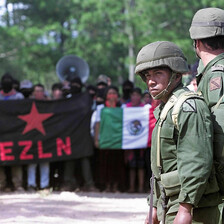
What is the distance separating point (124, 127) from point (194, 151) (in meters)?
7.73

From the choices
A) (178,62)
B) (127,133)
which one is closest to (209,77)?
(178,62)

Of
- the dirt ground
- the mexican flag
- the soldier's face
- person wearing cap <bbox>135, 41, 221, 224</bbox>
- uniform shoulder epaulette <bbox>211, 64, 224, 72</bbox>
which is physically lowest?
the dirt ground

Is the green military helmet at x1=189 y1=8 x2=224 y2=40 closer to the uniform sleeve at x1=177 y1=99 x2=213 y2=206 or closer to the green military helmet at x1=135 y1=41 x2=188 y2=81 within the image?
the green military helmet at x1=135 y1=41 x2=188 y2=81

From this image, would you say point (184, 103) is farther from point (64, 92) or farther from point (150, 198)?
point (64, 92)

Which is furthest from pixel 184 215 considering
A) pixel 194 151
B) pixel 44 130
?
pixel 44 130

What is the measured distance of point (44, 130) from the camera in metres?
11.0

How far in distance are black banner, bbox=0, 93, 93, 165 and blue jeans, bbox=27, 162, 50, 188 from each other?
0.14 meters

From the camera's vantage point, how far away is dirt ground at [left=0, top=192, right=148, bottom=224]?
7.75 metres

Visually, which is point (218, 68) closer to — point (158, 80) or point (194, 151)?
point (158, 80)

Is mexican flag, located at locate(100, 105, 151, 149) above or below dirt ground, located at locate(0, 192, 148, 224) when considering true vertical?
above

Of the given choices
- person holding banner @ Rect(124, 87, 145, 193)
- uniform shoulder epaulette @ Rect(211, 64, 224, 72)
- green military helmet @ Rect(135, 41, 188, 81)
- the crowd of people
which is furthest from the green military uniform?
person holding banner @ Rect(124, 87, 145, 193)

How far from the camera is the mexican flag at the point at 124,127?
36.1ft

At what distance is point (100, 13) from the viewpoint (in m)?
26.4

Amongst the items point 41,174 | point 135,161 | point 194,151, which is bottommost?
point 41,174
